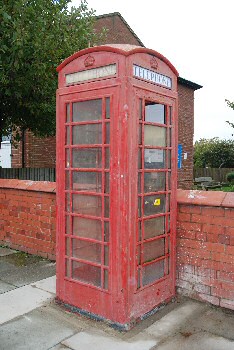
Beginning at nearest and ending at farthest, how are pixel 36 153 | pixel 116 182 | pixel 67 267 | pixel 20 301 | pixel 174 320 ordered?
1. pixel 116 182
2. pixel 174 320
3. pixel 67 267
4. pixel 20 301
5. pixel 36 153

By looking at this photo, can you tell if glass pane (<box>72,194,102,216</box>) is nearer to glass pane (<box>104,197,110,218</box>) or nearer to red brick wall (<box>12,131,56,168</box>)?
glass pane (<box>104,197,110,218</box>)

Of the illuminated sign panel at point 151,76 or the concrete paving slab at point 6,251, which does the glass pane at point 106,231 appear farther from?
the concrete paving slab at point 6,251

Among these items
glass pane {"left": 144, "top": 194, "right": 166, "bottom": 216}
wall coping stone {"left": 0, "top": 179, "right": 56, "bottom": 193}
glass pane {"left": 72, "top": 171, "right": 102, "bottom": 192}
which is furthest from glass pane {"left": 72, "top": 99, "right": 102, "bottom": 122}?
wall coping stone {"left": 0, "top": 179, "right": 56, "bottom": 193}

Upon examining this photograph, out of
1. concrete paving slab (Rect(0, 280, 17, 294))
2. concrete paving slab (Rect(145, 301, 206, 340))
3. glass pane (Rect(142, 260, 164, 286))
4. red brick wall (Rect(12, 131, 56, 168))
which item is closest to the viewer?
concrete paving slab (Rect(145, 301, 206, 340))

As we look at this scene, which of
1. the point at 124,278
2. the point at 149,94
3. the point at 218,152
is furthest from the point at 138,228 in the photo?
the point at 218,152

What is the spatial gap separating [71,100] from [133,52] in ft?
2.94

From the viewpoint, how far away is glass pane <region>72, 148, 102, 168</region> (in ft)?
12.2

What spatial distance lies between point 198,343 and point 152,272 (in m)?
0.90

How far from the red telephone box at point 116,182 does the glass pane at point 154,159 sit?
1 cm

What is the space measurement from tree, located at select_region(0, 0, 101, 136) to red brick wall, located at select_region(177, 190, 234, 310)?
5.25 m

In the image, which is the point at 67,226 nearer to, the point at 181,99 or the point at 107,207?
the point at 107,207

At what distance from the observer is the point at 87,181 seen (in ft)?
12.6

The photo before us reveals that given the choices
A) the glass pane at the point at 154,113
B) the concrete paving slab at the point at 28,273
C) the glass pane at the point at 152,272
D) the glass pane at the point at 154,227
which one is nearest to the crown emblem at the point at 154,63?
the glass pane at the point at 154,113

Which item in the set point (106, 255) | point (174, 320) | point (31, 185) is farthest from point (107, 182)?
point (31, 185)
